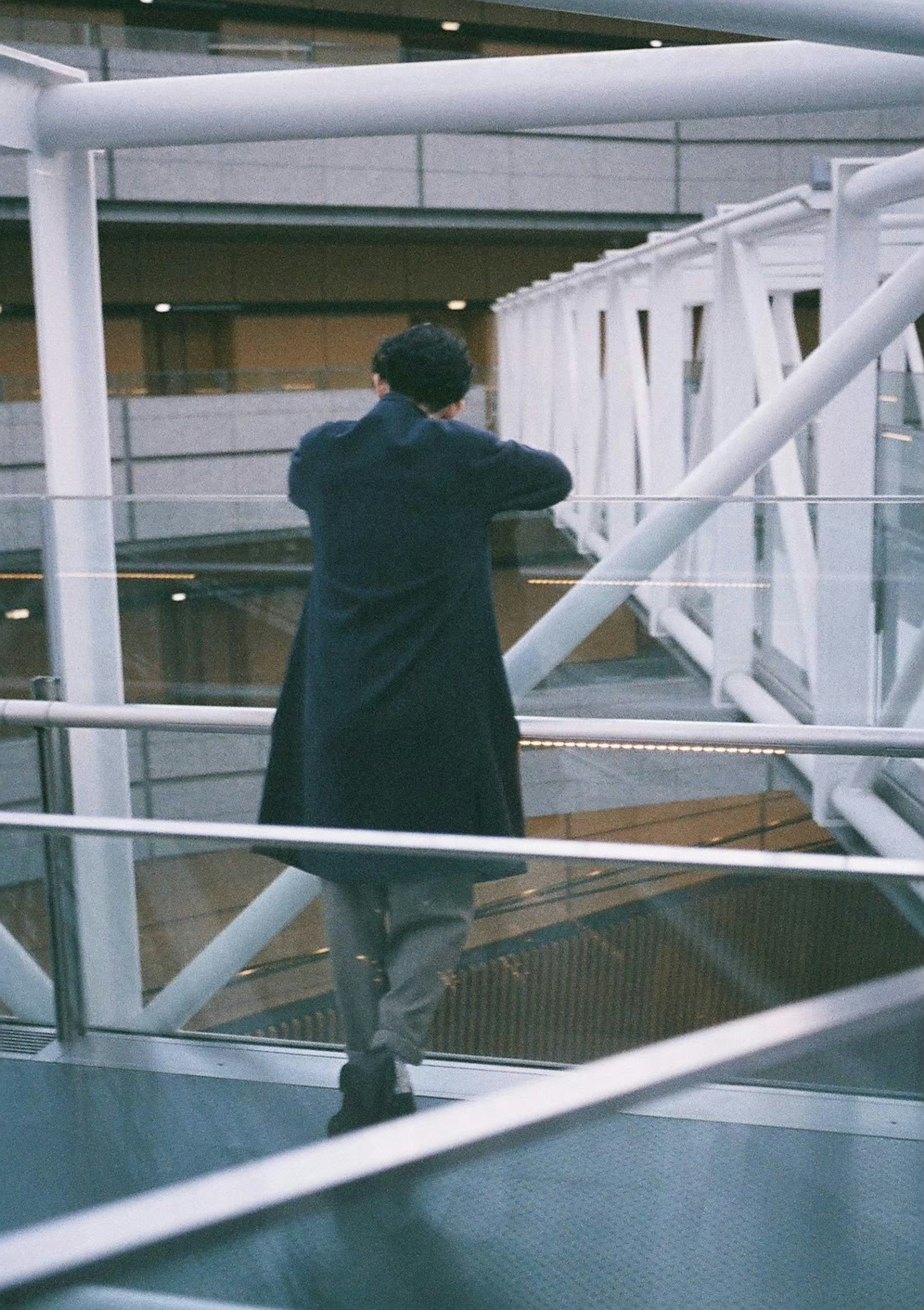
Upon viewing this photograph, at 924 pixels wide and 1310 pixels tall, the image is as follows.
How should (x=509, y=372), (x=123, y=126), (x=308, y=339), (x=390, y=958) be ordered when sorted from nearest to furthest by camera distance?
(x=390, y=958)
(x=123, y=126)
(x=509, y=372)
(x=308, y=339)

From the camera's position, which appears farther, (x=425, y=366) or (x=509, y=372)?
(x=509, y=372)

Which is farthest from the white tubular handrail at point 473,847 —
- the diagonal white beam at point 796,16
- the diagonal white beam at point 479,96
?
the diagonal white beam at point 479,96

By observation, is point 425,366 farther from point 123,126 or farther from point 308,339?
point 308,339

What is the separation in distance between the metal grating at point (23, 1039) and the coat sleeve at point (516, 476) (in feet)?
4.60

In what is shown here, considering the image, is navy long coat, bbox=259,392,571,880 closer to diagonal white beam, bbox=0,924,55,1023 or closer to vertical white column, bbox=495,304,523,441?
diagonal white beam, bbox=0,924,55,1023

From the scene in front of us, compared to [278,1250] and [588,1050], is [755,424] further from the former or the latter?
[278,1250]

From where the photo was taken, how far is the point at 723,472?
15.5 ft

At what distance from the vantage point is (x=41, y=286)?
423cm

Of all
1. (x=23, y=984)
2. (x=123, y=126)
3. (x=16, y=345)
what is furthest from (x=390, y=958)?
(x=16, y=345)

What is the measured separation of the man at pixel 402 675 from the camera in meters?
2.55

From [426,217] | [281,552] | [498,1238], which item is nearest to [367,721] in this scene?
[498,1238]

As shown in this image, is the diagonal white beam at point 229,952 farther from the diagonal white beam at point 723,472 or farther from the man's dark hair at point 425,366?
the diagonal white beam at point 723,472

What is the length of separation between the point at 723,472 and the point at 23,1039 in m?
2.88

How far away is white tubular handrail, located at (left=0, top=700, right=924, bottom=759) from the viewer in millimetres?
3209
